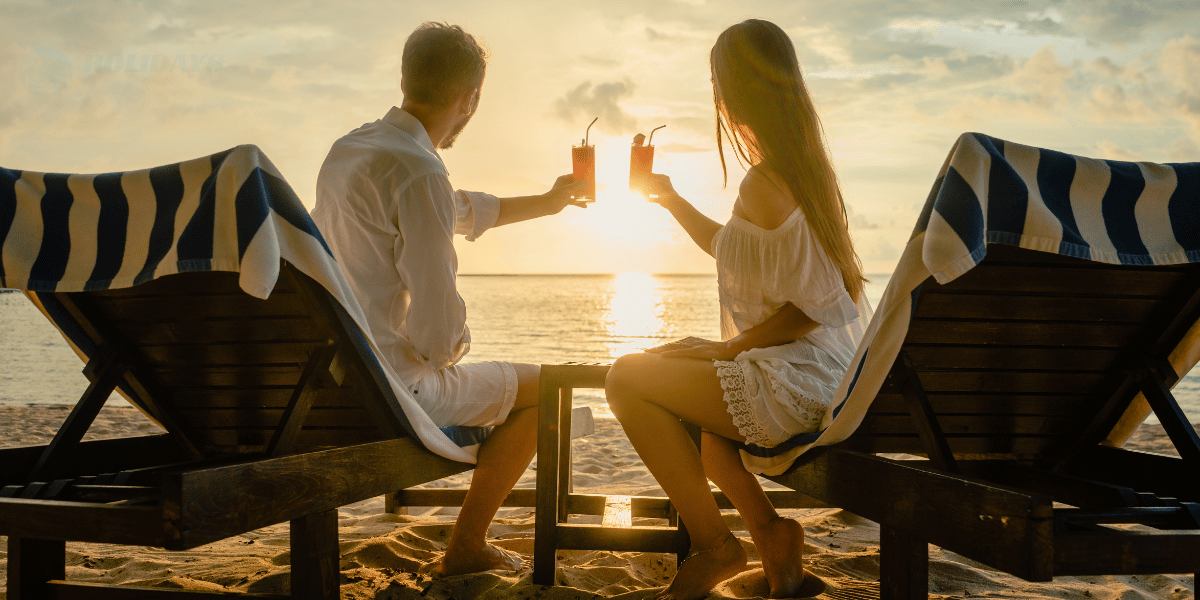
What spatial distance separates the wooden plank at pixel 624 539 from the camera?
8.16 ft

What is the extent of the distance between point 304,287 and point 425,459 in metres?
0.66

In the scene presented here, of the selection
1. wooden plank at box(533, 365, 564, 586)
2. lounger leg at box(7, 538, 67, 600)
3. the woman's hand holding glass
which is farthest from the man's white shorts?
lounger leg at box(7, 538, 67, 600)

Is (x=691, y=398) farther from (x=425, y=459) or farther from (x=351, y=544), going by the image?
(x=351, y=544)

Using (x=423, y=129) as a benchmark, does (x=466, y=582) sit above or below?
below

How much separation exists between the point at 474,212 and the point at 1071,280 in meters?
1.96

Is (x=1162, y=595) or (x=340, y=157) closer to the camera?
(x=340, y=157)

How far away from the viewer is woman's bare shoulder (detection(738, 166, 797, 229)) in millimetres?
2158

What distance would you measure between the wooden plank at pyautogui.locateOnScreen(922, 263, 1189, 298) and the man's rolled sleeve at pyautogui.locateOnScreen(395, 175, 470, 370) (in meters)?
1.30

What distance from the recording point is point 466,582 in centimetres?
236

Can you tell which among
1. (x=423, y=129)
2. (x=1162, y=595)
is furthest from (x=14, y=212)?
(x=1162, y=595)

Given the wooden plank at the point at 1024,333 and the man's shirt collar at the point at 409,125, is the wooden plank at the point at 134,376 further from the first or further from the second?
the wooden plank at the point at 1024,333

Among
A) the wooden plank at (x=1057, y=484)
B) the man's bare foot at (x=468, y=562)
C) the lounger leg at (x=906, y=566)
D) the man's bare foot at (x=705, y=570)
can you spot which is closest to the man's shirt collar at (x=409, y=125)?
the man's bare foot at (x=468, y=562)

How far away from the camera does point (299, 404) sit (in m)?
1.86

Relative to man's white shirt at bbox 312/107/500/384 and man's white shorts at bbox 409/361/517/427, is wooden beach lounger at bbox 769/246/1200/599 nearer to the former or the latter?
Answer: man's white shorts at bbox 409/361/517/427
